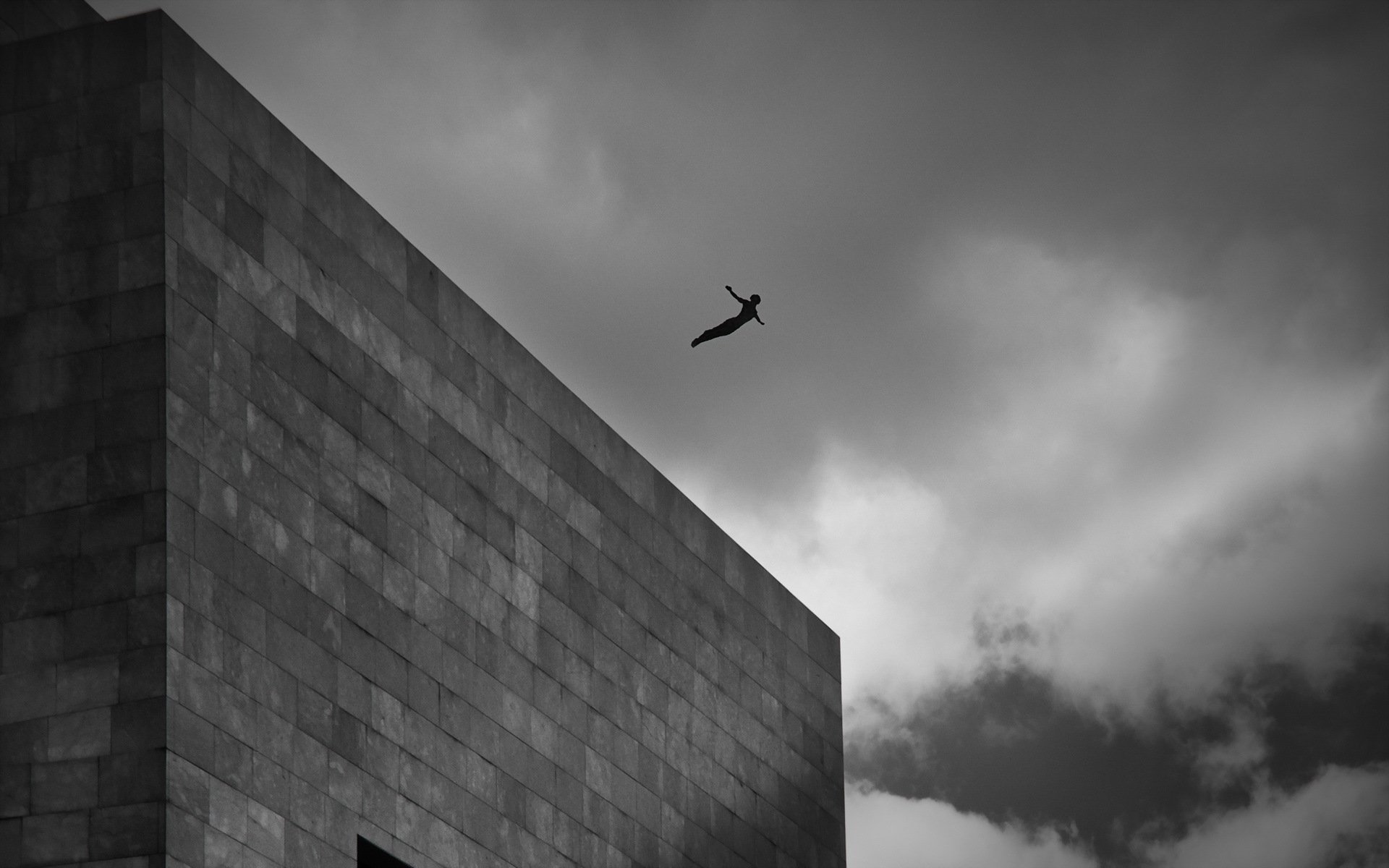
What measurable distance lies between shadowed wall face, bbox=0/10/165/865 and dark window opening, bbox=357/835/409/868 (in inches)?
Result: 255

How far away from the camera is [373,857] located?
4572 centimetres

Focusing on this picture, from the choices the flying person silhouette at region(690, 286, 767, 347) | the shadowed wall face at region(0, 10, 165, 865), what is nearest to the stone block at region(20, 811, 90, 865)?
the shadowed wall face at region(0, 10, 165, 865)

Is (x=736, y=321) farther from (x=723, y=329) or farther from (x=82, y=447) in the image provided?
(x=82, y=447)

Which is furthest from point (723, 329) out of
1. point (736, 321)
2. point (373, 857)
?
point (373, 857)

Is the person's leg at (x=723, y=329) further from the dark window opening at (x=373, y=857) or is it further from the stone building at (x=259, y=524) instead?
the dark window opening at (x=373, y=857)

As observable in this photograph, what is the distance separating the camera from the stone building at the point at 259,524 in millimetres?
40469

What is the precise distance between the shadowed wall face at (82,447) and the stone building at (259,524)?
5cm

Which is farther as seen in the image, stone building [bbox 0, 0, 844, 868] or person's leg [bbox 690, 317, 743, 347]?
person's leg [bbox 690, 317, 743, 347]

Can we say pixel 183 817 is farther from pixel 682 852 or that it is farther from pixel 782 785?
pixel 782 785

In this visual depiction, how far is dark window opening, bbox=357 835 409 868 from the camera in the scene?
148 ft

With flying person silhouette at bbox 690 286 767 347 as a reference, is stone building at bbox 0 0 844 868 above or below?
below

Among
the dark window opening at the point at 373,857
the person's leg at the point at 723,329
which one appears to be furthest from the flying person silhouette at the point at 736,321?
the dark window opening at the point at 373,857

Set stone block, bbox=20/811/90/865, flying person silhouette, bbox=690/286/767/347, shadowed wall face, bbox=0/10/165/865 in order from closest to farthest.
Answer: stone block, bbox=20/811/90/865 < shadowed wall face, bbox=0/10/165/865 < flying person silhouette, bbox=690/286/767/347

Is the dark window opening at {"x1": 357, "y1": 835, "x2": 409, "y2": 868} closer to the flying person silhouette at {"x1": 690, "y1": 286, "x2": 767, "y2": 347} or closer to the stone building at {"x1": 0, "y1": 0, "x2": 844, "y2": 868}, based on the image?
the stone building at {"x1": 0, "y1": 0, "x2": 844, "y2": 868}
